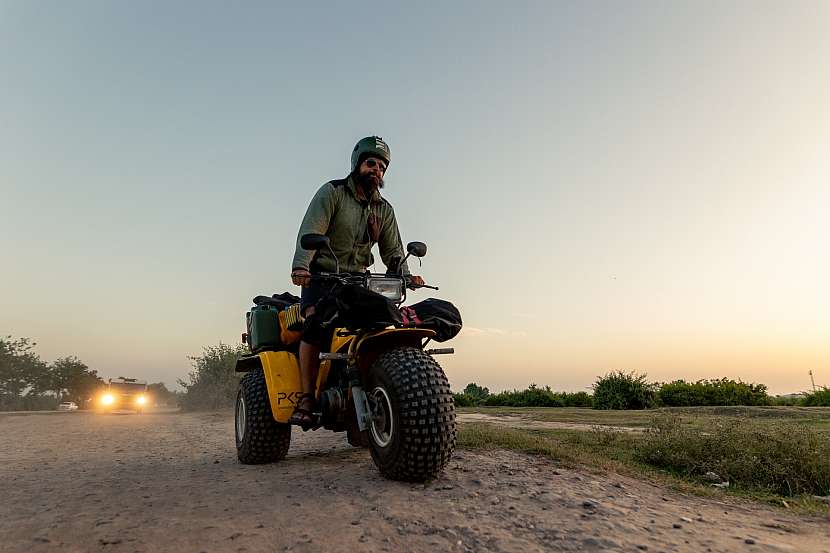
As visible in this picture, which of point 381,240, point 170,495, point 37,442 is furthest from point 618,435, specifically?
point 37,442

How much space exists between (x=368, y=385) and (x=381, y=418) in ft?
0.94

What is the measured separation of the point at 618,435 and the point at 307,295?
4.05 metres

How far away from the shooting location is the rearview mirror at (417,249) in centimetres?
450

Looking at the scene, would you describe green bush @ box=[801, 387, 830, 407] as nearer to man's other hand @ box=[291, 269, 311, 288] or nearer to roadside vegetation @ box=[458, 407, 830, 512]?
roadside vegetation @ box=[458, 407, 830, 512]

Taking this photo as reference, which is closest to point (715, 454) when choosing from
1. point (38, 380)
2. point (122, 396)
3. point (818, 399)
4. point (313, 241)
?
point (313, 241)

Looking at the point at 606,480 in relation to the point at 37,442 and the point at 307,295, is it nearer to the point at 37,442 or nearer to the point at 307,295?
the point at 307,295

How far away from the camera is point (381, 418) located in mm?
3504

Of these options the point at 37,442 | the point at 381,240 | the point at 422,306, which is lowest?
the point at 37,442

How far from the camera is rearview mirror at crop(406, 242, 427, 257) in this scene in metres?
4.50

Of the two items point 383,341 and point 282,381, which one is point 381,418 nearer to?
point 383,341

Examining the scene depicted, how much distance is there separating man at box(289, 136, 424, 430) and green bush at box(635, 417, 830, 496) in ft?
8.88

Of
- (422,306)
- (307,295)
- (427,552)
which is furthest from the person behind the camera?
(307,295)

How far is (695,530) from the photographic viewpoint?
2357 millimetres

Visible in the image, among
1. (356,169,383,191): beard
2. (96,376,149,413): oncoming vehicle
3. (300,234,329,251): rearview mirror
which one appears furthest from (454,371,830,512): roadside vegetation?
(96,376,149,413): oncoming vehicle
